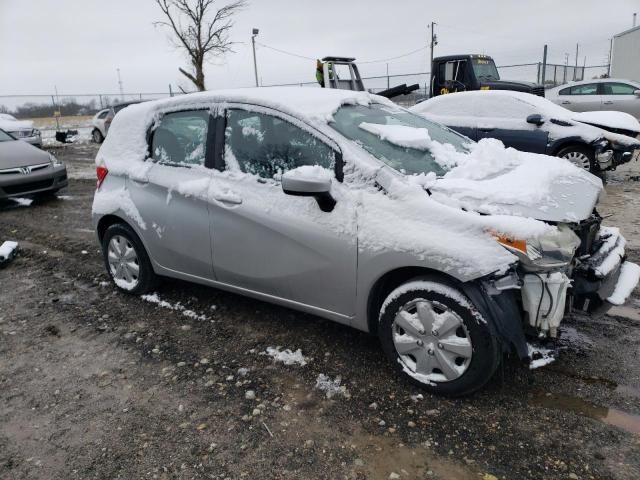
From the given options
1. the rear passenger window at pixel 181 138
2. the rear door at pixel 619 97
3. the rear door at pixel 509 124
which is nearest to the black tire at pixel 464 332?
the rear passenger window at pixel 181 138

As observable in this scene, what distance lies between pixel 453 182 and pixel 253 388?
1.74m

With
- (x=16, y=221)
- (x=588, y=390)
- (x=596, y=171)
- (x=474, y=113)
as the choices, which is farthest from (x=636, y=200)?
(x=16, y=221)

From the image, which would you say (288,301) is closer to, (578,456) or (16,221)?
(578,456)

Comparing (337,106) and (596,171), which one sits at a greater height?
(337,106)

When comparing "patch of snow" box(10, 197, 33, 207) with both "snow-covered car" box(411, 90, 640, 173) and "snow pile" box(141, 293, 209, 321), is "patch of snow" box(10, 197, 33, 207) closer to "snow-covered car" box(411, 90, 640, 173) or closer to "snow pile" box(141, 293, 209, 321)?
"snow pile" box(141, 293, 209, 321)

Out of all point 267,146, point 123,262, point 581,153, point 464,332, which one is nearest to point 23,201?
point 123,262

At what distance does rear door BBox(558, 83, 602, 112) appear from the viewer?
12.9 metres

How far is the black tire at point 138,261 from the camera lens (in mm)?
4227

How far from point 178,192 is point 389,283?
176 cm

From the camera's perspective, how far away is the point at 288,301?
3.38m

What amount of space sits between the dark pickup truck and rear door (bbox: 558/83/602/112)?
27.4 inches

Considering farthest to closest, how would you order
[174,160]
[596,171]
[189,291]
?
[596,171]
[189,291]
[174,160]

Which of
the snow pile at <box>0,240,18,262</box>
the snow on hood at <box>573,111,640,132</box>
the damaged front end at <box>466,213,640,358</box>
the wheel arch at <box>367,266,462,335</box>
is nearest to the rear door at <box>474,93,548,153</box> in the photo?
the snow on hood at <box>573,111,640,132</box>

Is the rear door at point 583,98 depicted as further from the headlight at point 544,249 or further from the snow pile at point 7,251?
the snow pile at point 7,251
